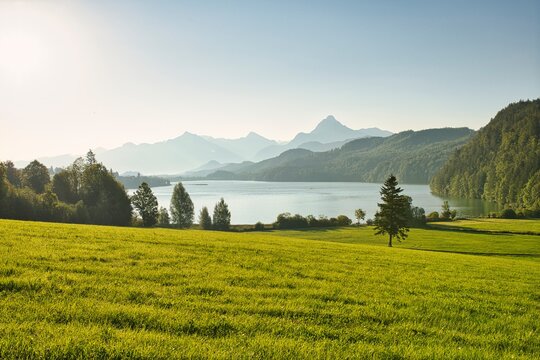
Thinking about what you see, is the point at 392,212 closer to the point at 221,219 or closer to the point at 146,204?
the point at 146,204

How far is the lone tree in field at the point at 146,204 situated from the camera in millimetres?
95000

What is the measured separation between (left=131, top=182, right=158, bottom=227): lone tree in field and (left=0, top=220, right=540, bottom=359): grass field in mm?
81732

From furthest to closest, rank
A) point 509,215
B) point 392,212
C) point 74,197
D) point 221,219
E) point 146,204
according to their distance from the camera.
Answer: point 509,215, point 221,219, point 146,204, point 74,197, point 392,212

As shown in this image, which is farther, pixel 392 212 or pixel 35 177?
pixel 35 177

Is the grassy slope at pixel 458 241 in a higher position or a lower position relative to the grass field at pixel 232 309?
lower

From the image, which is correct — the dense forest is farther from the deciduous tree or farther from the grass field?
the grass field

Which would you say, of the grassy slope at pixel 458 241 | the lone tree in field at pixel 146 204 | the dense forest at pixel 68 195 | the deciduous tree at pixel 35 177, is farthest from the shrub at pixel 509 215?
the deciduous tree at pixel 35 177

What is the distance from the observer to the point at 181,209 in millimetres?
118125

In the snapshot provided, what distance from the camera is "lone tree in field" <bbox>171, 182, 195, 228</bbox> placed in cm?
11769

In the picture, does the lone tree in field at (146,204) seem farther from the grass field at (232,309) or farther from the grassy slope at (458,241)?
the grass field at (232,309)

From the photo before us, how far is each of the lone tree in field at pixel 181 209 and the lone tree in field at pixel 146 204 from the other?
1995cm

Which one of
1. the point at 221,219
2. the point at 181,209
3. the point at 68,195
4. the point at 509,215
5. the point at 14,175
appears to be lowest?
the point at 221,219

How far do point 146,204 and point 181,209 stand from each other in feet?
73.7

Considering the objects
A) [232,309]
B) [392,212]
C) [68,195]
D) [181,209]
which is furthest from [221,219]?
[232,309]
